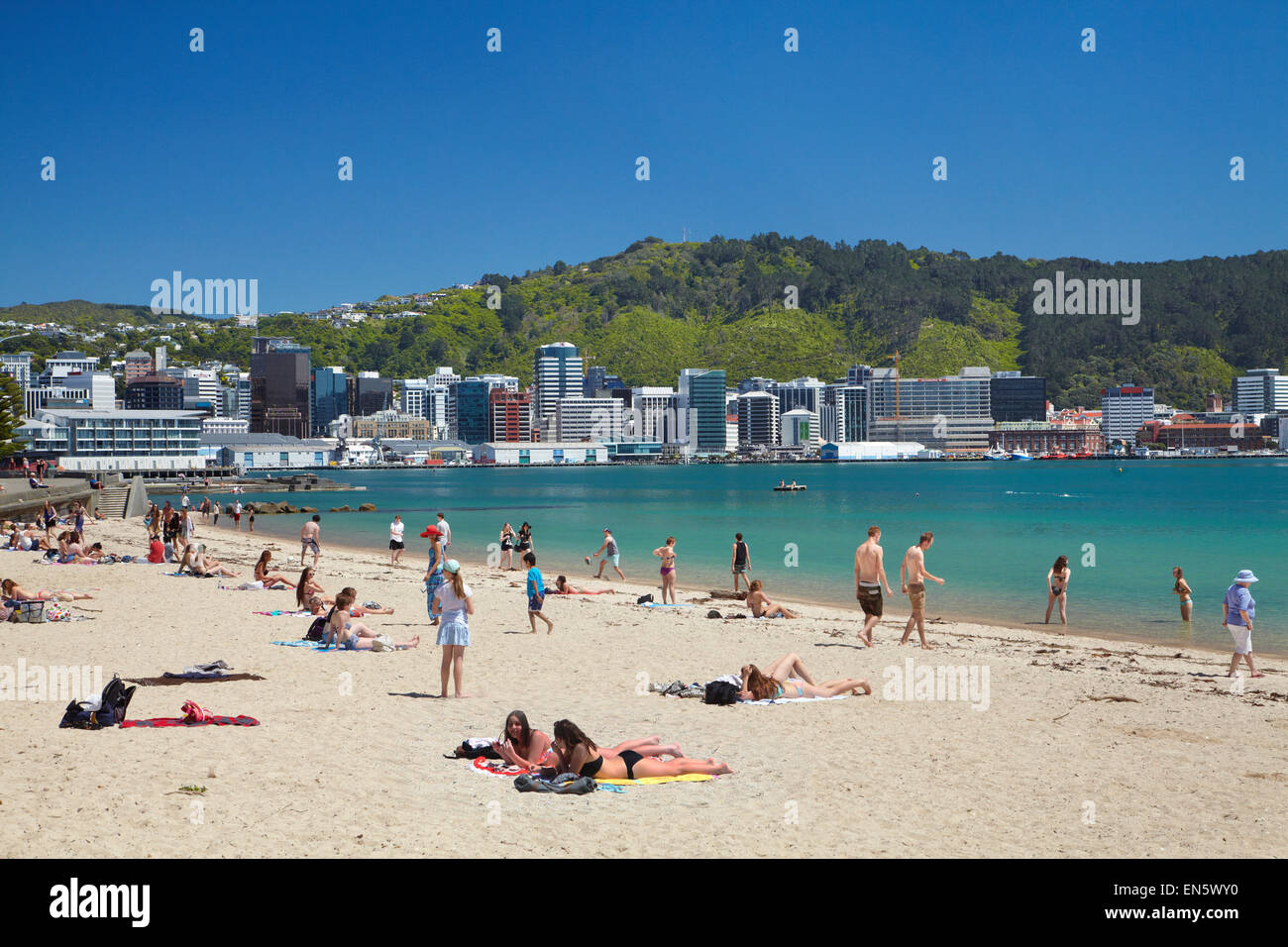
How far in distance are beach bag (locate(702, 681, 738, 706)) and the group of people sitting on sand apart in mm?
2420

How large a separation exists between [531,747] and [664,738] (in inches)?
58.9

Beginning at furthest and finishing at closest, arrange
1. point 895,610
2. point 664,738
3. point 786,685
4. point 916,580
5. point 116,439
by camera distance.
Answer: point 116,439
point 895,610
point 916,580
point 786,685
point 664,738

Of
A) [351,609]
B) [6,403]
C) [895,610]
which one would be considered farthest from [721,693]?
[6,403]

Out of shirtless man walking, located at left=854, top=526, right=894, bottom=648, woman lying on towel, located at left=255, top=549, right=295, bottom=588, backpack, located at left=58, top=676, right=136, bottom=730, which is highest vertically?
shirtless man walking, located at left=854, top=526, right=894, bottom=648

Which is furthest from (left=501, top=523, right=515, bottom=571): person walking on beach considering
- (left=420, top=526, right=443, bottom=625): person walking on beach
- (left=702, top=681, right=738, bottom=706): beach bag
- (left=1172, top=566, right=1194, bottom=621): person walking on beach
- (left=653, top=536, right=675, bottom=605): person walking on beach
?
(left=702, top=681, right=738, bottom=706): beach bag

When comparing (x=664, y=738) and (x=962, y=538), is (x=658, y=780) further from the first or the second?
(x=962, y=538)

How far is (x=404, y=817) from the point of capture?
258 inches

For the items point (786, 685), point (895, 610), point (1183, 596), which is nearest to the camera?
point (786, 685)

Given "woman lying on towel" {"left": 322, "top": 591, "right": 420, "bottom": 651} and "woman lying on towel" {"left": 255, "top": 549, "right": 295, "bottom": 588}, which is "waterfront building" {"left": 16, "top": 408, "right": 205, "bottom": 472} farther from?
"woman lying on towel" {"left": 322, "top": 591, "right": 420, "bottom": 651}

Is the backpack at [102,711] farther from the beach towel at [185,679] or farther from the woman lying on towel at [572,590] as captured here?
the woman lying on towel at [572,590]

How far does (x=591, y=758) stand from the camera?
25.2ft

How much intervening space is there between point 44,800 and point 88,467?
112m

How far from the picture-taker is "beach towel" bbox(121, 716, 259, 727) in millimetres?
8844

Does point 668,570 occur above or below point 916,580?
below
